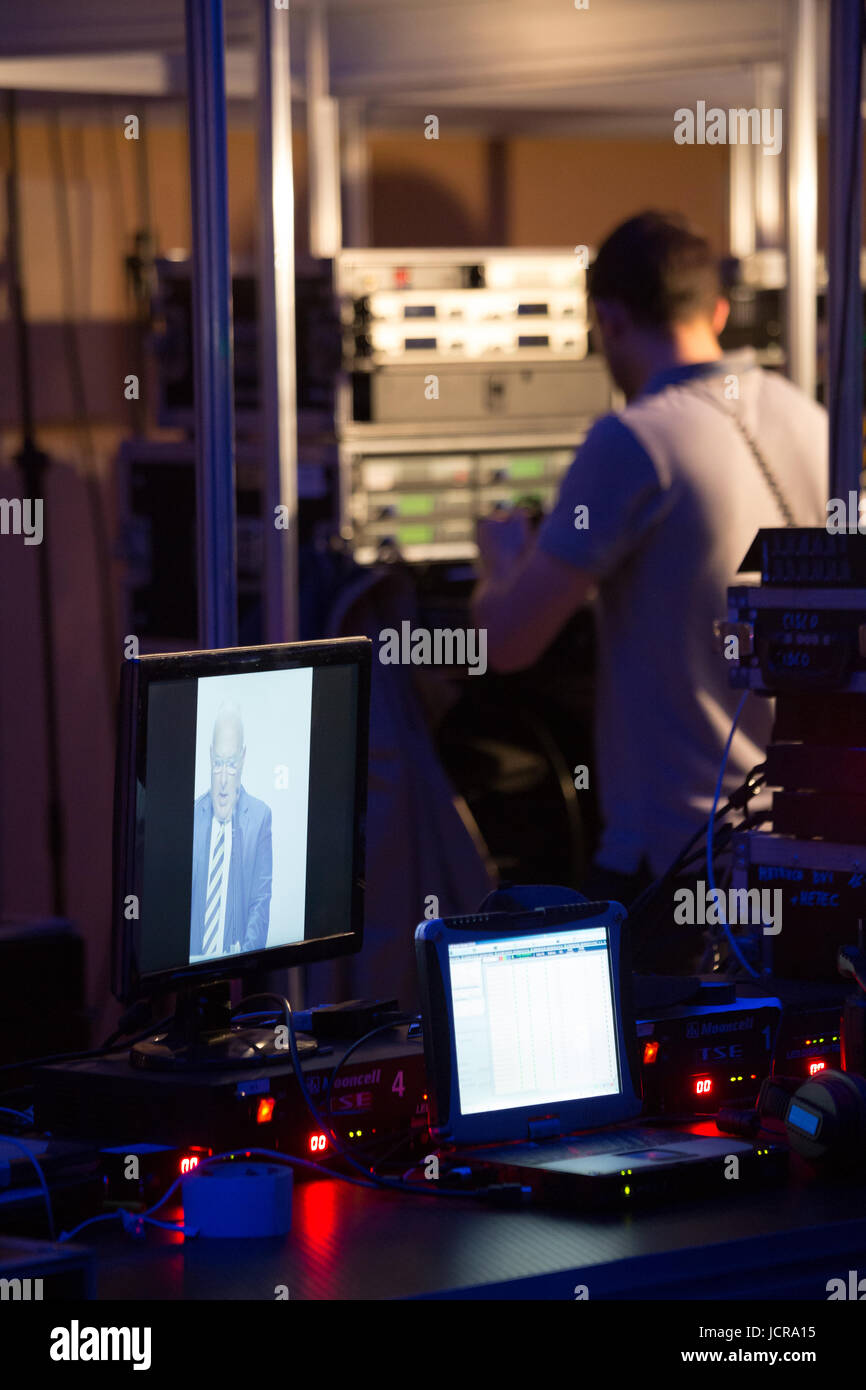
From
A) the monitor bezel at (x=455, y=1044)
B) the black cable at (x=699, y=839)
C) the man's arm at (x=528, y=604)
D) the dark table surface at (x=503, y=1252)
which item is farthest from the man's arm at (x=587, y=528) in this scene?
the dark table surface at (x=503, y=1252)

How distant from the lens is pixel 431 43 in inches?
174

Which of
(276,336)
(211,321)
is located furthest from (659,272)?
(211,321)

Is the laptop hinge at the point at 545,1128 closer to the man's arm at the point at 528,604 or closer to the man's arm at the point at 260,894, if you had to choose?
the man's arm at the point at 260,894

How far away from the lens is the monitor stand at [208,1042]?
1.92 m

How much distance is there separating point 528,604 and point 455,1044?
1110 mm

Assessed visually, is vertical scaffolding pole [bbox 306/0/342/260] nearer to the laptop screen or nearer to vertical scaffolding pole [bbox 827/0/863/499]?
vertical scaffolding pole [bbox 827/0/863/499]

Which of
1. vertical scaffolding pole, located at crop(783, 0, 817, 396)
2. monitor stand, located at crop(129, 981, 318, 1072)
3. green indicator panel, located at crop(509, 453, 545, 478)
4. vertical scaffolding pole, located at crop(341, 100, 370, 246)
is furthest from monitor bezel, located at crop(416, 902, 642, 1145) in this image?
vertical scaffolding pole, located at crop(341, 100, 370, 246)

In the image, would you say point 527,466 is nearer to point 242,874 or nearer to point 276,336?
point 276,336

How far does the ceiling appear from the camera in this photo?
4.12 meters

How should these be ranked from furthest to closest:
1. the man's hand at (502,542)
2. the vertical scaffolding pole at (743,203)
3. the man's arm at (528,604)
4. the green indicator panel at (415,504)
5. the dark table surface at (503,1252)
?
1. the vertical scaffolding pole at (743,203)
2. the green indicator panel at (415,504)
3. the man's hand at (502,542)
4. the man's arm at (528,604)
5. the dark table surface at (503,1252)

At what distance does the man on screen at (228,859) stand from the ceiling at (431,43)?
233cm

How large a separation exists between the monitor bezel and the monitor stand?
0.15 m
